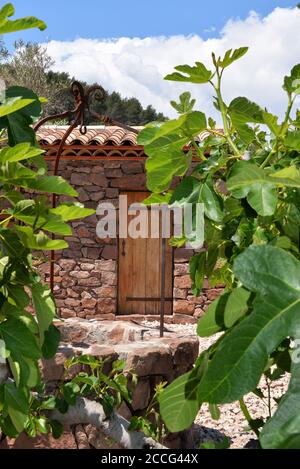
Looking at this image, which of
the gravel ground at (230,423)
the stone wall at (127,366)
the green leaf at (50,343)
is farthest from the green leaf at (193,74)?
the gravel ground at (230,423)

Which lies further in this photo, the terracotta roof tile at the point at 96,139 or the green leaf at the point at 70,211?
the terracotta roof tile at the point at 96,139

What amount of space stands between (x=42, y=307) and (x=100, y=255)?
6.80 meters

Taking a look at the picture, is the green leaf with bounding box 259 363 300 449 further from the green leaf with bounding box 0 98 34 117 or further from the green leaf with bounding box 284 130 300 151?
the green leaf with bounding box 0 98 34 117

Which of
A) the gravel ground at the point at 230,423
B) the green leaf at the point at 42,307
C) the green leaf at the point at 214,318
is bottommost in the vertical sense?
the gravel ground at the point at 230,423

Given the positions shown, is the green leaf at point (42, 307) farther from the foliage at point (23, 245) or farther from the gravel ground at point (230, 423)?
the gravel ground at point (230, 423)

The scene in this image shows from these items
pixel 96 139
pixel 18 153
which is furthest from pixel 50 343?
pixel 96 139

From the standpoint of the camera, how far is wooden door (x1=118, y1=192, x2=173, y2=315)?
7742 mm

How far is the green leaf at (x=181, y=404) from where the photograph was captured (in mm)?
744

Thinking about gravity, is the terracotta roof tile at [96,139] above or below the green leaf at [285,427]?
above

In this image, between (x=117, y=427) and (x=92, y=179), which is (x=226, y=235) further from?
(x=92, y=179)

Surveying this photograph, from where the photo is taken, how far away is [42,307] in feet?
3.23

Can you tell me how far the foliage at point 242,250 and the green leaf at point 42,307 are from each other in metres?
0.26
